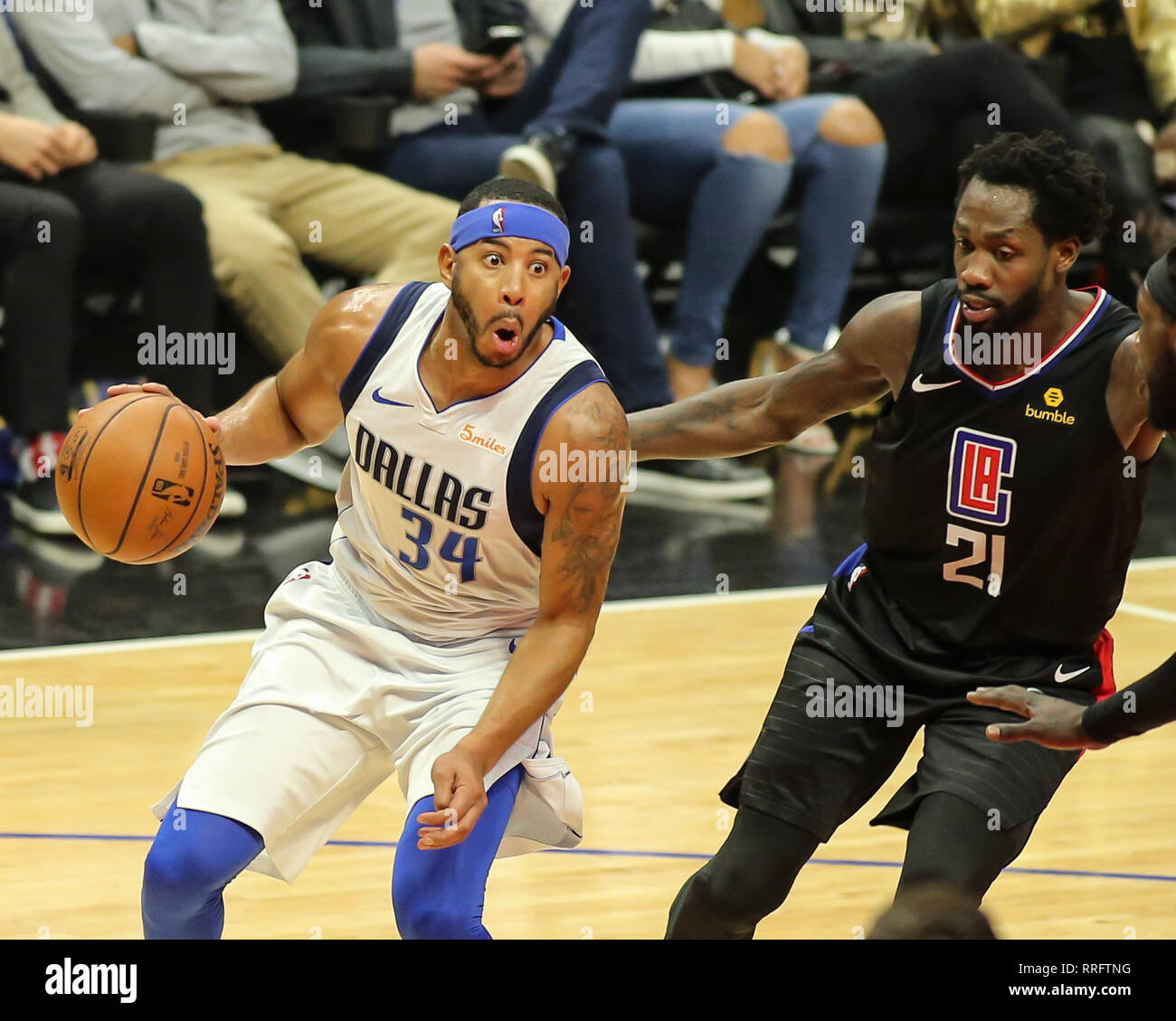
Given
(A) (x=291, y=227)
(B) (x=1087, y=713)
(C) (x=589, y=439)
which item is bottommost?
(B) (x=1087, y=713)

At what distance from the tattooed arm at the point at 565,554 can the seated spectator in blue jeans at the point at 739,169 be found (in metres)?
5.35

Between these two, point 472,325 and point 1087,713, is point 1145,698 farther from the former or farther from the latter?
point 472,325

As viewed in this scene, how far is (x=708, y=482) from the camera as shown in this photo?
873 centimetres

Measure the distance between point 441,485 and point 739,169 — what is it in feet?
18.6

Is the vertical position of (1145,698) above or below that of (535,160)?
below

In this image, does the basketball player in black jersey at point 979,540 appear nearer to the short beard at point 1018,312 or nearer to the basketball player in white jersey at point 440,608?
the short beard at point 1018,312

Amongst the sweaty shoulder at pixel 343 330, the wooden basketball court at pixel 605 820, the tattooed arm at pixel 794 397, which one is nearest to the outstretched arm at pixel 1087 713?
the tattooed arm at pixel 794 397

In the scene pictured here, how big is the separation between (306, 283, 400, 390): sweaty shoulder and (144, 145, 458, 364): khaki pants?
4.15m

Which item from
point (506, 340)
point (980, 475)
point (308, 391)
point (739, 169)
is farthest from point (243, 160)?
point (980, 475)

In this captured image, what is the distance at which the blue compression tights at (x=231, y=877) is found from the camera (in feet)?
11.0
